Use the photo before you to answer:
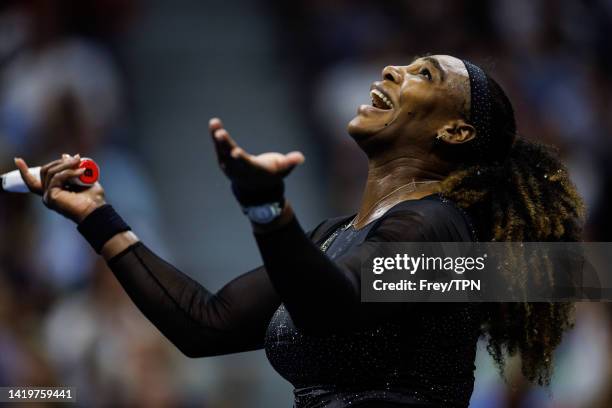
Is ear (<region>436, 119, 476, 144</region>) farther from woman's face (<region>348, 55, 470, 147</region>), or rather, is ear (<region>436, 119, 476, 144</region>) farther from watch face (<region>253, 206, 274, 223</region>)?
watch face (<region>253, 206, 274, 223</region>)

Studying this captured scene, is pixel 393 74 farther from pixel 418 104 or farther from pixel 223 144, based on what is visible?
pixel 223 144

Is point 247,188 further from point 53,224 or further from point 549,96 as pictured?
point 549,96

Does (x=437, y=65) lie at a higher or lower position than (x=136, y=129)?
lower

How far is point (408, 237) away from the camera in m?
1.88

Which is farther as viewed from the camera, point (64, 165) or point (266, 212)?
point (64, 165)

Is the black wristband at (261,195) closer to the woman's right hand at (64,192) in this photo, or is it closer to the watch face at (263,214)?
the watch face at (263,214)

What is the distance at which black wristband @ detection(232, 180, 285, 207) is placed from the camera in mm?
1673

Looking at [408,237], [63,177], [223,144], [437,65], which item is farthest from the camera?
[437,65]

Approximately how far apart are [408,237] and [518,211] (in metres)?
0.40

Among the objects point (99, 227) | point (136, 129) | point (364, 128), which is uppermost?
point (136, 129)

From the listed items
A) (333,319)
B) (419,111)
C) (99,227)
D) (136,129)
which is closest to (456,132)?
→ (419,111)

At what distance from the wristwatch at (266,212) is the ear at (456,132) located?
655 millimetres

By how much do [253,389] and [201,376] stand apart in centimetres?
24

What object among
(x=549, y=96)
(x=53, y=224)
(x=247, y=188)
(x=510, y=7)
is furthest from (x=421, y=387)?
(x=510, y=7)
